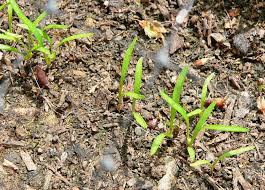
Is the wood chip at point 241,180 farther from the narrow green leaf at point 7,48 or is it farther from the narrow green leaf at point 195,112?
the narrow green leaf at point 7,48

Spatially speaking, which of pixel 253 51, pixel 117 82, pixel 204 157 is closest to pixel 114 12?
pixel 117 82

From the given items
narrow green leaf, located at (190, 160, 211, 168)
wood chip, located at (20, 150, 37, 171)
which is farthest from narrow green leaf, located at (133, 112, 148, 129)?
wood chip, located at (20, 150, 37, 171)

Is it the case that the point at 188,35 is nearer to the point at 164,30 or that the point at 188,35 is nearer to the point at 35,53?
the point at 164,30

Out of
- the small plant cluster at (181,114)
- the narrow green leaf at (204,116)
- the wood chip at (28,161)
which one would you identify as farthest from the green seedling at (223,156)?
the wood chip at (28,161)

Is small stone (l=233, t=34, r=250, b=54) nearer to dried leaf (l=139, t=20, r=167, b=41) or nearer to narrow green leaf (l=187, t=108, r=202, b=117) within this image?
dried leaf (l=139, t=20, r=167, b=41)

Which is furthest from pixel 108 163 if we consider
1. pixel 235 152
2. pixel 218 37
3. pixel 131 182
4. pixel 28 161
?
pixel 218 37
